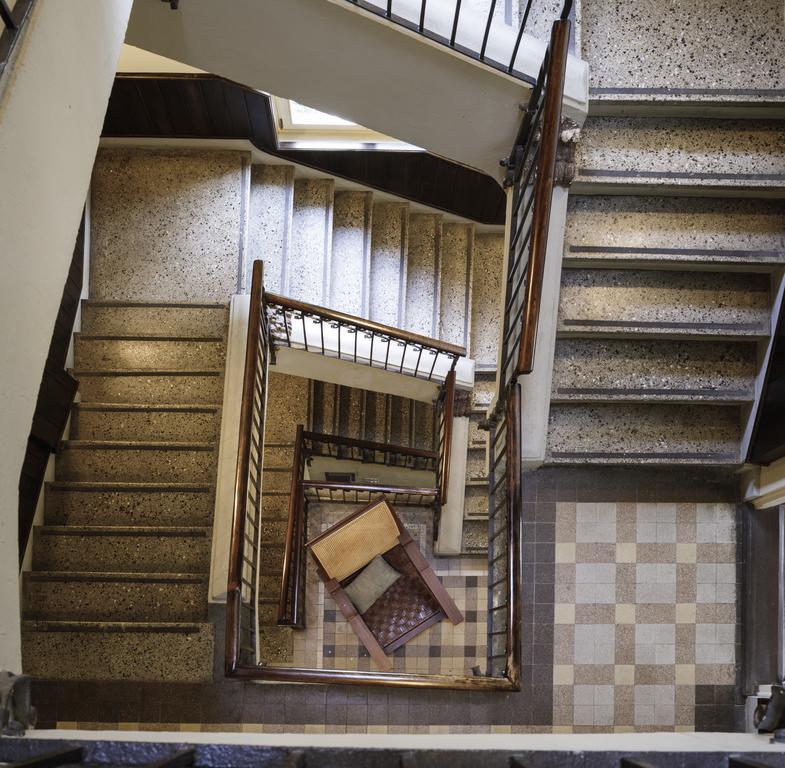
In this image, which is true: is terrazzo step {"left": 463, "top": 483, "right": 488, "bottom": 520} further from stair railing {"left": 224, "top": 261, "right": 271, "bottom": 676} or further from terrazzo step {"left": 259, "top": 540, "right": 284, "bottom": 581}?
stair railing {"left": 224, "top": 261, "right": 271, "bottom": 676}

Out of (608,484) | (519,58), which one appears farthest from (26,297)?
(608,484)

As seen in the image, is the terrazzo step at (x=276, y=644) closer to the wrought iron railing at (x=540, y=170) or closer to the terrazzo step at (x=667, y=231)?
the wrought iron railing at (x=540, y=170)

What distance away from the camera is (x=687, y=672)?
13.3 feet

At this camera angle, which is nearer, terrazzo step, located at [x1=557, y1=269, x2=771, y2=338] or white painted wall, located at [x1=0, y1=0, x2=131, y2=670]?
white painted wall, located at [x1=0, y1=0, x2=131, y2=670]

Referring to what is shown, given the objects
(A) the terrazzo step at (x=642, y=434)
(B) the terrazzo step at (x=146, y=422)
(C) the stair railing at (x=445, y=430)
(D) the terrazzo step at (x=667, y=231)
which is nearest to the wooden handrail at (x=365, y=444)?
(C) the stair railing at (x=445, y=430)

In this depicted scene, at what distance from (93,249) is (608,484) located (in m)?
3.81

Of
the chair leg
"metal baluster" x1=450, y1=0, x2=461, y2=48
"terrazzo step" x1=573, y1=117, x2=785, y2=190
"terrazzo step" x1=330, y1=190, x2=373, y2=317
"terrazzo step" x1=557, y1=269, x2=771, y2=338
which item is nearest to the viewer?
"metal baluster" x1=450, y1=0, x2=461, y2=48

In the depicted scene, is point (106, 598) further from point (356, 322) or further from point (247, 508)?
point (356, 322)

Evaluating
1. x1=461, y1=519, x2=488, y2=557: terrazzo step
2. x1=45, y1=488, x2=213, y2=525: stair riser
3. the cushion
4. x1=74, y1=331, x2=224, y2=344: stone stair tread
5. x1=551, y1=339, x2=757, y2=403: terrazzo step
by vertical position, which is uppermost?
x1=74, y1=331, x2=224, y2=344: stone stair tread

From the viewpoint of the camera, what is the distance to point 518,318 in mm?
3488

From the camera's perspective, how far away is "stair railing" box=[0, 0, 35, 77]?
6.02ft

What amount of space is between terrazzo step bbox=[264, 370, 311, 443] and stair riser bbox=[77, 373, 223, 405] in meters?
0.99

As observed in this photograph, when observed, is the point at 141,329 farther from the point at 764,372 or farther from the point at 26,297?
the point at 764,372

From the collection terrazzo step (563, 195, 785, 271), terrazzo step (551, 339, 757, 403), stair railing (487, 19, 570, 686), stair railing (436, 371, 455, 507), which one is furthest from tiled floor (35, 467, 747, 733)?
terrazzo step (563, 195, 785, 271)
